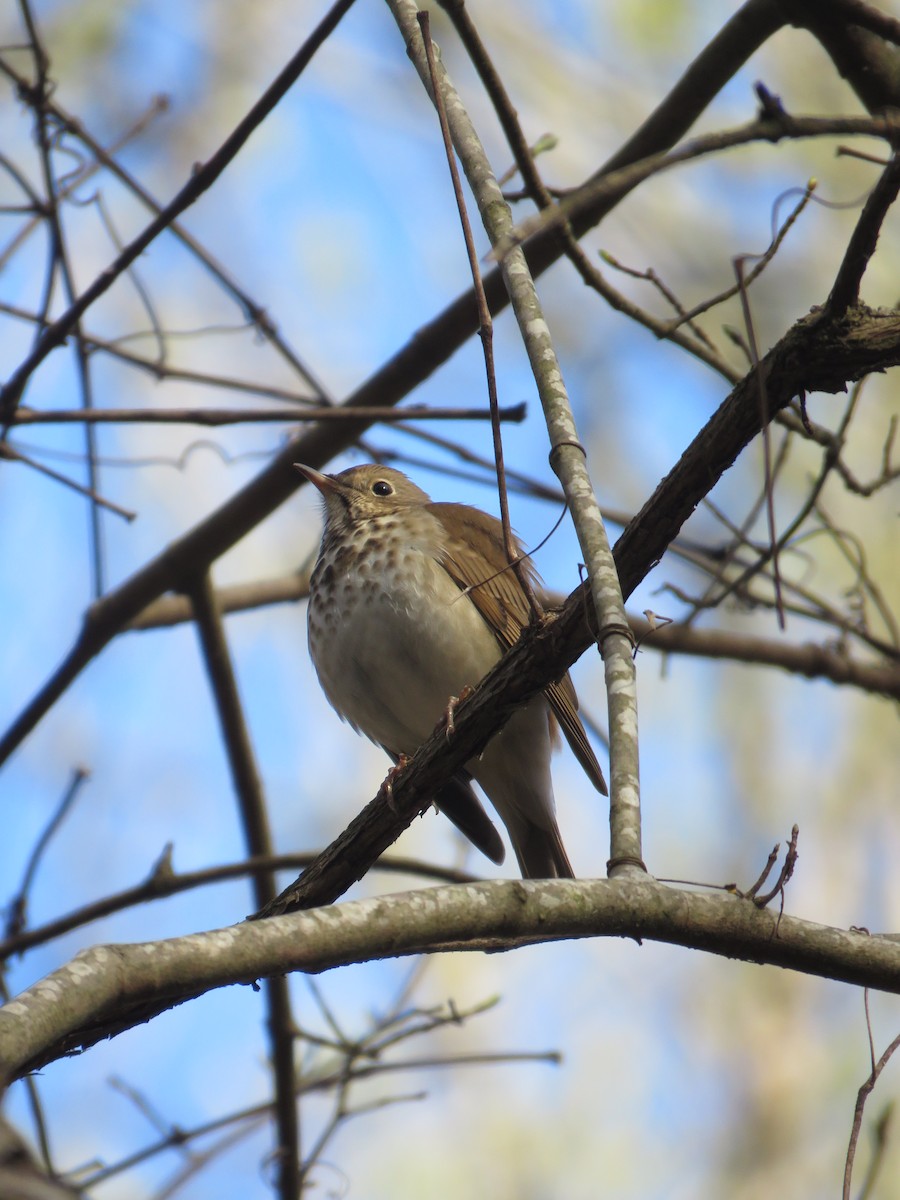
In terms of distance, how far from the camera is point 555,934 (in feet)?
7.54

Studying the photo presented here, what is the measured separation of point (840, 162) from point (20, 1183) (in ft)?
32.6

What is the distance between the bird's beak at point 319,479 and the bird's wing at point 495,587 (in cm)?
45

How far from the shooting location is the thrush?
16.6ft

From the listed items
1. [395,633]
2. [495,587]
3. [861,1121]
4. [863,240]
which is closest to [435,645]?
[395,633]

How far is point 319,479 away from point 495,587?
818 millimetres

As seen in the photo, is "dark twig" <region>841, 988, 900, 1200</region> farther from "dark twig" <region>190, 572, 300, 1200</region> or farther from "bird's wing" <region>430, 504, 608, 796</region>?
"dark twig" <region>190, 572, 300, 1200</region>

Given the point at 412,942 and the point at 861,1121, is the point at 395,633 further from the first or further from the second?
the point at 412,942

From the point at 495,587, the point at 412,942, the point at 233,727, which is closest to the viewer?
the point at 412,942

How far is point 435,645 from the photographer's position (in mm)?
5055

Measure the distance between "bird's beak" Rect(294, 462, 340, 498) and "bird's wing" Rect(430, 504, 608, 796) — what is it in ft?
1.49

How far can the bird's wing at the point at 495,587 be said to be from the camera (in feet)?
15.4

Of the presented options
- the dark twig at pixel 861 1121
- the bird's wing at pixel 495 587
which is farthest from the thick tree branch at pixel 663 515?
the bird's wing at pixel 495 587

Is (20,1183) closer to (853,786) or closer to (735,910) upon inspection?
(735,910)

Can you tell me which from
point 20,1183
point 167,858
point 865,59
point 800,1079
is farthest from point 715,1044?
point 20,1183
